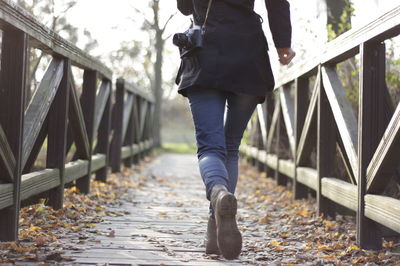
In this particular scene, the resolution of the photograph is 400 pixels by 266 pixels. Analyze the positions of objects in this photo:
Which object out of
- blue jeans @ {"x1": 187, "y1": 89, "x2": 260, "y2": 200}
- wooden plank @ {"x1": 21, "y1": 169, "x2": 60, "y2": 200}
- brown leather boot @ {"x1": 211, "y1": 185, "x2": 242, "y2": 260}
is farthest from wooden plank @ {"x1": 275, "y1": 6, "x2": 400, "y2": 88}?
wooden plank @ {"x1": 21, "y1": 169, "x2": 60, "y2": 200}

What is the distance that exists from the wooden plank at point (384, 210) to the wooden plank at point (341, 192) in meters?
0.32

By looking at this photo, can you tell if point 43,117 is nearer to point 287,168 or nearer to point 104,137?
point 104,137

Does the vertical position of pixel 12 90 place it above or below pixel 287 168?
above

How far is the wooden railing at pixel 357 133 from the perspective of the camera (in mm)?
3139

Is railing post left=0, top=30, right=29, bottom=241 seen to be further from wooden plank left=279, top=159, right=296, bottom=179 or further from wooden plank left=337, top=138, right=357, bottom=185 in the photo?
wooden plank left=279, top=159, right=296, bottom=179

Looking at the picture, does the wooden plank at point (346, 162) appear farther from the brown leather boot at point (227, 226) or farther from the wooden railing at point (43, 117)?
the wooden railing at point (43, 117)

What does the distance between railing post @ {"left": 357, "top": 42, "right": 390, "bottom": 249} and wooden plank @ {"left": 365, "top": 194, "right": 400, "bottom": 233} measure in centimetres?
12

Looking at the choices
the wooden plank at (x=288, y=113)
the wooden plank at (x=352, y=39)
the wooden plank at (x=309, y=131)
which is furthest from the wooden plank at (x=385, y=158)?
the wooden plank at (x=288, y=113)

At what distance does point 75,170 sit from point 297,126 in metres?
2.15

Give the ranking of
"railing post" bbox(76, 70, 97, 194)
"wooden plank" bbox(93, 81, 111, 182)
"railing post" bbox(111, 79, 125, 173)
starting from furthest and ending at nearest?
"railing post" bbox(111, 79, 125, 173), "wooden plank" bbox(93, 81, 111, 182), "railing post" bbox(76, 70, 97, 194)

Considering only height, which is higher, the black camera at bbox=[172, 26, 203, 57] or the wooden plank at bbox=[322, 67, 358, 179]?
the black camera at bbox=[172, 26, 203, 57]

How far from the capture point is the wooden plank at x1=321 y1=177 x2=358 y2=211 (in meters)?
3.74

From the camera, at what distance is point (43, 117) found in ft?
12.7

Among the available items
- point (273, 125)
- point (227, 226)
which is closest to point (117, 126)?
point (273, 125)
